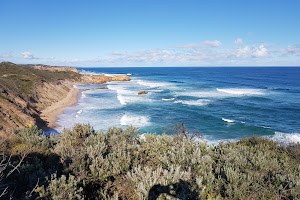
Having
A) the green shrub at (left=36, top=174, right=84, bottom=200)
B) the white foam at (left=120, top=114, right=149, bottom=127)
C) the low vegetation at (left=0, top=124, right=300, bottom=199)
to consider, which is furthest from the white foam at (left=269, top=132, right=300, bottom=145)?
the green shrub at (left=36, top=174, right=84, bottom=200)

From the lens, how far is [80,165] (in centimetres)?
600

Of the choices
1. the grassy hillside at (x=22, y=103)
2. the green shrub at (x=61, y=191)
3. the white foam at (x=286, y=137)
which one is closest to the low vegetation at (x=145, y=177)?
the green shrub at (x=61, y=191)

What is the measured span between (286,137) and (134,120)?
1746 cm

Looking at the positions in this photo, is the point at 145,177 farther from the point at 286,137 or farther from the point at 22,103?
the point at 22,103

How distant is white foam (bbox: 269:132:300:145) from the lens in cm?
2017

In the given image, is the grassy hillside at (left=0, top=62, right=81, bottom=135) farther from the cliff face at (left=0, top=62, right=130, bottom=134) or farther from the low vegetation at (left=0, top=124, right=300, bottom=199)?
the low vegetation at (left=0, top=124, right=300, bottom=199)

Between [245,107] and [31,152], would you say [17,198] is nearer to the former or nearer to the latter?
[31,152]

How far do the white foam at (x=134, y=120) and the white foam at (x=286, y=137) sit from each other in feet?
47.3

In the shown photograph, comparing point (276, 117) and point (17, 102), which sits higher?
point (17, 102)

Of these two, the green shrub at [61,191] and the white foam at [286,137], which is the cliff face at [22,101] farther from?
the white foam at [286,137]

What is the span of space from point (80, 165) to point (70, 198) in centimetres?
166

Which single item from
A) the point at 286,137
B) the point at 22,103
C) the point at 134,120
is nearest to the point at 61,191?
the point at 134,120

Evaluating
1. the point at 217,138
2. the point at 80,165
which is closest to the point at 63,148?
the point at 80,165

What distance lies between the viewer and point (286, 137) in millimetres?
21312
